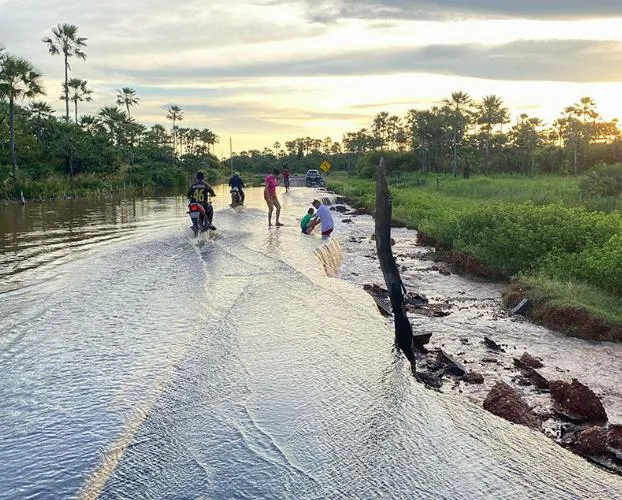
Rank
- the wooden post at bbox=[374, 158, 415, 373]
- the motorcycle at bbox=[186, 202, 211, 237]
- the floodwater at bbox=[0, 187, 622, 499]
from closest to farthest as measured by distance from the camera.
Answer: the floodwater at bbox=[0, 187, 622, 499], the wooden post at bbox=[374, 158, 415, 373], the motorcycle at bbox=[186, 202, 211, 237]

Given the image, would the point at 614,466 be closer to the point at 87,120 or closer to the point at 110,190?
the point at 110,190

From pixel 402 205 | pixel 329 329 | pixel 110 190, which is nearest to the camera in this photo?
pixel 329 329

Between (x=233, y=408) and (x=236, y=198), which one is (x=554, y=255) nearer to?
(x=233, y=408)

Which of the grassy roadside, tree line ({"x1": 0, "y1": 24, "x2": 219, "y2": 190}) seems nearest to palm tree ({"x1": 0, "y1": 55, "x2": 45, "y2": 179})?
tree line ({"x1": 0, "y1": 24, "x2": 219, "y2": 190})

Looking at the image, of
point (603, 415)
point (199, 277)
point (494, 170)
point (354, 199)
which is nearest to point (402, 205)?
point (354, 199)

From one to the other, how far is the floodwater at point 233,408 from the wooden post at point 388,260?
0.41 meters

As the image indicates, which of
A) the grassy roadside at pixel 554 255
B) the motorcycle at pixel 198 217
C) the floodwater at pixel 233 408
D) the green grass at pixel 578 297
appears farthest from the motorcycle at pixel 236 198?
the green grass at pixel 578 297

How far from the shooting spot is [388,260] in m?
8.87

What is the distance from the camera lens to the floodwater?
213 inches

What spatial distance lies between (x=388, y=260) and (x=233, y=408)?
3365 mm

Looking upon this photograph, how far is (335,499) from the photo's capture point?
510cm

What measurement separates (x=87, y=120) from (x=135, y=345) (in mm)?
65420

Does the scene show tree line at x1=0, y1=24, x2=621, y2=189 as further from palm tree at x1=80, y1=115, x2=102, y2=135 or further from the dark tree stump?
the dark tree stump

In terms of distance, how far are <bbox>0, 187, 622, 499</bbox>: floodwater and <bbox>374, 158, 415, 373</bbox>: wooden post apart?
41 centimetres
